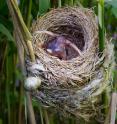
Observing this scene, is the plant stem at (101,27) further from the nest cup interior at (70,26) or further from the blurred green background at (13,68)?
the blurred green background at (13,68)

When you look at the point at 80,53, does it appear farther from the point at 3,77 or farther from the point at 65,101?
the point at 3,77

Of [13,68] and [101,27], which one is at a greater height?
[101,27]

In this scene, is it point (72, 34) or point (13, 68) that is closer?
point (72, 34)

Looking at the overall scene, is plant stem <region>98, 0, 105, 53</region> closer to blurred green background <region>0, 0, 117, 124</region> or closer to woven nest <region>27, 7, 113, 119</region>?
woven nest <region>27, 7, 113, 119</region>

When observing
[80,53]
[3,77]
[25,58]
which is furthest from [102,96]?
[3,77]

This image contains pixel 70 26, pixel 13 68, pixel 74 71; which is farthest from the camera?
pixel 13 68

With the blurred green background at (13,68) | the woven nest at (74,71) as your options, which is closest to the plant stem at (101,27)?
the woven nest at (74,71)

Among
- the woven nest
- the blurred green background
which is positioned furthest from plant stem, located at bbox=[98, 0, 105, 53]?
the blurred green background

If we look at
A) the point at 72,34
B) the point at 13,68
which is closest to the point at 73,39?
the point at 72,34

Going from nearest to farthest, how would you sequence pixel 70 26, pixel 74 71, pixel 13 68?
pixel 74 71, pixel 70 26, pixel 13 68

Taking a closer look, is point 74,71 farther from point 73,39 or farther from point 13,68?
point 13,68
